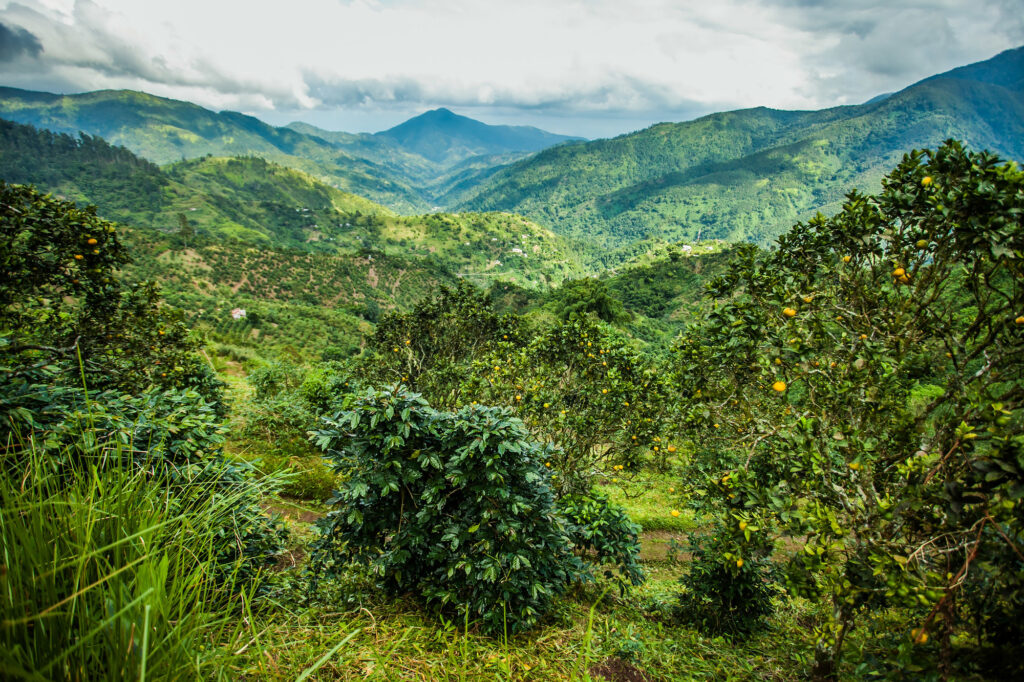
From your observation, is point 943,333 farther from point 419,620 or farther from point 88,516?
point 88,516

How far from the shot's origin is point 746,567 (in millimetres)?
3832

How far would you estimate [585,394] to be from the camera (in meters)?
6.88

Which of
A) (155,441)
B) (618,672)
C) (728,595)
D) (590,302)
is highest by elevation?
(590,302)

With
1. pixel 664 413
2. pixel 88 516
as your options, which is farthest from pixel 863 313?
pixel 88 516

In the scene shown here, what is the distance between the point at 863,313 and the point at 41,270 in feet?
26.6

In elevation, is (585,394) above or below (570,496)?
above

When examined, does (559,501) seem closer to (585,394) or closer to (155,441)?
(585,394)

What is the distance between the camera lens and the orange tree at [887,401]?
78.7 inches

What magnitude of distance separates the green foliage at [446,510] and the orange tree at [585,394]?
293 centimetres

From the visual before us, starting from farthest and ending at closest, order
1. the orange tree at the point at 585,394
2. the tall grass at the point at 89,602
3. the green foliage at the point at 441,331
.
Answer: the green foliage at the point at 441,331, the orange tree at the point at 585,394, the tall grass at the point at 89,602

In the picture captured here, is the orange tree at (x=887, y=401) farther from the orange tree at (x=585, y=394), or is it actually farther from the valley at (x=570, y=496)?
the orange tree at (x=585, y=394)

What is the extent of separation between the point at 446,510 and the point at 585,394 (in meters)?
4.05

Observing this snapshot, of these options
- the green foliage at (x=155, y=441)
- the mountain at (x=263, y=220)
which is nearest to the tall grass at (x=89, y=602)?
the green foliage at (x=155, y=441)

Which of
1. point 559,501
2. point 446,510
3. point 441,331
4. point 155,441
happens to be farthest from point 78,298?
point 441,331
